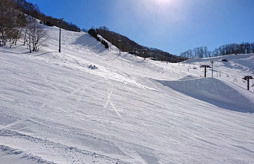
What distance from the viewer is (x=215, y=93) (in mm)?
10641

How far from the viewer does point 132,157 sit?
2855 mm

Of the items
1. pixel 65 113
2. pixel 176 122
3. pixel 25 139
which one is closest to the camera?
pixel 25 139

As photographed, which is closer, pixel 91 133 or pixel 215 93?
pixel 91 133

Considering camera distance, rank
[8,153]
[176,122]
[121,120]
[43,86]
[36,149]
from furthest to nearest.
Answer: [43,86]
[176,122]
[121,120]
[36,149]
[8,153]

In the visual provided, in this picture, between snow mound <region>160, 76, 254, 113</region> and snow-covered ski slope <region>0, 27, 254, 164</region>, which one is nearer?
snow-covered ski slope <region>0, 27, 254, 164</region>

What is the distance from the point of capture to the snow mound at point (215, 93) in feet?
31.0

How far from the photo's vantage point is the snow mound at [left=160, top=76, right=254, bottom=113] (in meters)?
9.44

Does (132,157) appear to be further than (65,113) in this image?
No

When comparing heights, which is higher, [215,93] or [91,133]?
[215,93]

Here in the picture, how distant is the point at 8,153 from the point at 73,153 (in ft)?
3.56

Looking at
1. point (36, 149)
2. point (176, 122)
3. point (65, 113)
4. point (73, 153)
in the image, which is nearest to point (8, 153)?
point (36, 149)

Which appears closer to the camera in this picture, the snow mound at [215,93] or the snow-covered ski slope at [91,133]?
the snow-covered ski slope at [91,133]

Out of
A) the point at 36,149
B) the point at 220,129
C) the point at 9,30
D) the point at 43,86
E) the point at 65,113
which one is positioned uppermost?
the point at 9,30

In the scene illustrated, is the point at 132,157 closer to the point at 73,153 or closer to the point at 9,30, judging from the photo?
the point at 73,153
